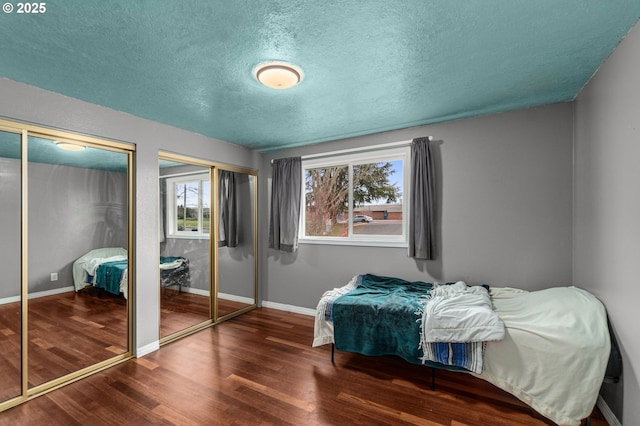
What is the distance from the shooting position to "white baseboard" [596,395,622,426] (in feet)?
5.98

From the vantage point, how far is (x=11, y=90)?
2.07 metres

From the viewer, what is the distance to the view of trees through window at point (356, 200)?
3531 millimetres

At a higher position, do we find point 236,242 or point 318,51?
point 318,51

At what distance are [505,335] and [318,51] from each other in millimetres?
2306

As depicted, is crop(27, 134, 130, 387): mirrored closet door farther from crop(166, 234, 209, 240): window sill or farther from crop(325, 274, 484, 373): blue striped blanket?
crop(325, 274, 484, 373): blue striped blanket

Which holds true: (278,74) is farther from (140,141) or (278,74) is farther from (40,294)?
(40,294)

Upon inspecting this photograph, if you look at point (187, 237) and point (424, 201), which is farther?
point (187, 237)

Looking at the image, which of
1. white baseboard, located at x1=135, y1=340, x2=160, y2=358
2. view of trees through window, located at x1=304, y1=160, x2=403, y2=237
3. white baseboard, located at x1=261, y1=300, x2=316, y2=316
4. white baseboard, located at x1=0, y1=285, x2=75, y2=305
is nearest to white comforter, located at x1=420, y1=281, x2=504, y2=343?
view of trees through window, located at x1=304, y1=160, x2=403, y2=237

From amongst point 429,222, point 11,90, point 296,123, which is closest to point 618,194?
point 429,222

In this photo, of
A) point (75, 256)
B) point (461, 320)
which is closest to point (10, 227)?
point (75, 256)

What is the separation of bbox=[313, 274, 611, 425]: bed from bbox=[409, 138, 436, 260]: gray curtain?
0.49m

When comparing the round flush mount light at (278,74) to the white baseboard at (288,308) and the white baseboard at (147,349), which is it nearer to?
the white baseboard at (147,349)

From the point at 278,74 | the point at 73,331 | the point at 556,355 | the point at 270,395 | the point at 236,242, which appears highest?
the point at 278,74

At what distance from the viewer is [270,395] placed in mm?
2180
